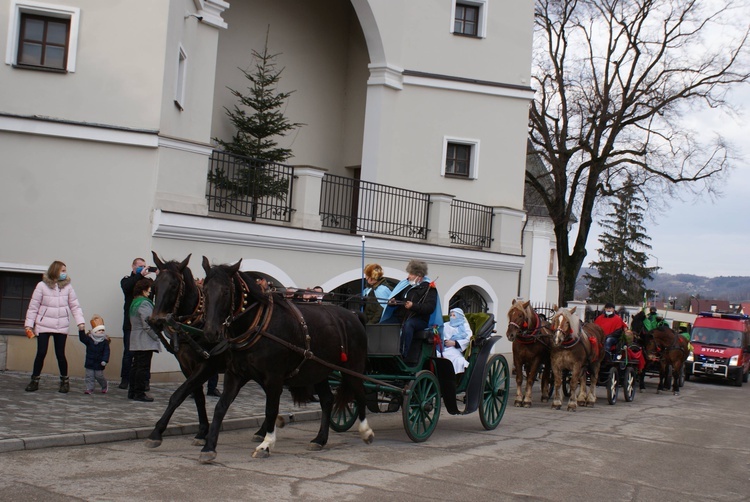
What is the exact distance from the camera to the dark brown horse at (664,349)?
22.5 meters

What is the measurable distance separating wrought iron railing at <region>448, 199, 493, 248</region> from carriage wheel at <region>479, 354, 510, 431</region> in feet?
29.0

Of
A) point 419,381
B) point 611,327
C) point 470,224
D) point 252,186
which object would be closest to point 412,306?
point 419,381

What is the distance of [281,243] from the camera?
Answer: 16562 millimetres

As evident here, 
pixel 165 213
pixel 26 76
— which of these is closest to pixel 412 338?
pixel 165 213

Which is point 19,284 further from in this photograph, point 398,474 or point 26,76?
point 398,474

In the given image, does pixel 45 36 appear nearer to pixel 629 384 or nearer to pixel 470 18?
pixel 470 18

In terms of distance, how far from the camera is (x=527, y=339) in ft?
49.9

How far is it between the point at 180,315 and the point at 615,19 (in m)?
28.2

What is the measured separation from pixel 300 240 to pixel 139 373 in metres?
5.57

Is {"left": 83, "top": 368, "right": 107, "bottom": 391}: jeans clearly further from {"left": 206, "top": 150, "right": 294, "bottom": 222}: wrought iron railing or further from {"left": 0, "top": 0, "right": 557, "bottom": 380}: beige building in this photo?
{"left": 206, "top": 150, "right": 294, "bottom": 222}: wrought iron railing

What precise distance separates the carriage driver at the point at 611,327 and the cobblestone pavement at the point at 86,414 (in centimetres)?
764

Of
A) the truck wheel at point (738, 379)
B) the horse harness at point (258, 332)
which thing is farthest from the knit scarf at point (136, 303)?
the truck wheel at point (738, 379)

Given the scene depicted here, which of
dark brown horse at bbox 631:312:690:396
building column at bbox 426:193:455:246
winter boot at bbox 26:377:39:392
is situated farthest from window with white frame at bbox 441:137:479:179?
winter boot at bbox 26:377:39:392

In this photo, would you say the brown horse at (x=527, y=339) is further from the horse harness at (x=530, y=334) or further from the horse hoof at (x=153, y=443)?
the horse hoof at (x=153, y=443)
